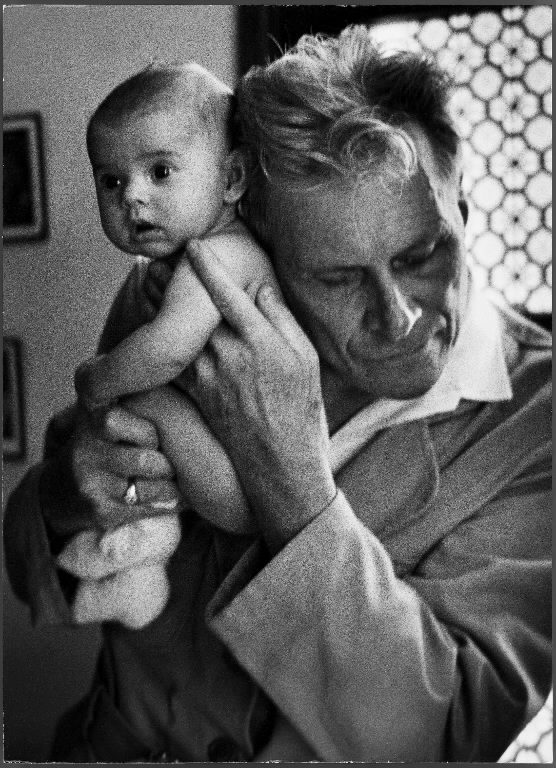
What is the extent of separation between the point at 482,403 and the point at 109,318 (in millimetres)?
580

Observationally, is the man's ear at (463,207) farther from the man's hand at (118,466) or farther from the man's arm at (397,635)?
the man's hand at (118,466)

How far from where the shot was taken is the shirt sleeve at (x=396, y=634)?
61.4 inches

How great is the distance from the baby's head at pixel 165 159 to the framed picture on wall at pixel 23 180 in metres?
0.11

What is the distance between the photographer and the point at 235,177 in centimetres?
159

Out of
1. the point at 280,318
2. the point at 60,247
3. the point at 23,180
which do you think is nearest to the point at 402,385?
the point at 280,318

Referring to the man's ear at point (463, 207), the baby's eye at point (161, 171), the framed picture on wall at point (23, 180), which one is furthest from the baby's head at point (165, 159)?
the man's ear at point (463, 207)

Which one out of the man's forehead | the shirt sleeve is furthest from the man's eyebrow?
the shirt sleeve

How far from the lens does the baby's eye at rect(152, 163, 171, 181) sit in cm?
155

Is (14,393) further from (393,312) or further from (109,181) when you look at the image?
(393,312)

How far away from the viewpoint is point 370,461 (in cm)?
162

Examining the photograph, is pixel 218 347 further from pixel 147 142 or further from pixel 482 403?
pixel 482 403

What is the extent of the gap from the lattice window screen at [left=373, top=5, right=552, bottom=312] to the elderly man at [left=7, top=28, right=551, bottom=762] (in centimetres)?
4

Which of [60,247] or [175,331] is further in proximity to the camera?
[60,247]

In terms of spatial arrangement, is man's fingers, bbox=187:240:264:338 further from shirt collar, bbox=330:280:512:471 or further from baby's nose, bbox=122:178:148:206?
shirt collar, bbox=330:280:512:471
